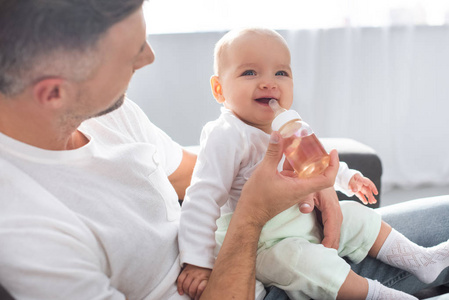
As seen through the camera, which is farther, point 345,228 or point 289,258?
point 345,228

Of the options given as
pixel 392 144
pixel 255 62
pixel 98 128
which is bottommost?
pixel 392 144

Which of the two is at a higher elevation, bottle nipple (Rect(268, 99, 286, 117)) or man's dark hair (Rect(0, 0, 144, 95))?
man's dark hair (Rect(0, 0, 144, 95))

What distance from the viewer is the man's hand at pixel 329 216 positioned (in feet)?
Answer: 3.93

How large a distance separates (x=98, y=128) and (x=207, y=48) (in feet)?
5.90

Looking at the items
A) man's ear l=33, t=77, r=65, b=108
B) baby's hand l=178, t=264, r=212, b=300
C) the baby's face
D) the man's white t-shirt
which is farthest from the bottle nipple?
man's ear l=33, t=77, r=65, b=108

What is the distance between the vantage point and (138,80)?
2873mm

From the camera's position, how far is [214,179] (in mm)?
1168

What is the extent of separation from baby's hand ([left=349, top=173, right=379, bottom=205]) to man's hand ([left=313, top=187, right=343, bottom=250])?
0.12 metres

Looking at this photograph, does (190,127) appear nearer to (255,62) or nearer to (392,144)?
(392,144)

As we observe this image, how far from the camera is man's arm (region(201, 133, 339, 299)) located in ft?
3.40

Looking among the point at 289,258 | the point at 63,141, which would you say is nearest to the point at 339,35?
the point at 289,258

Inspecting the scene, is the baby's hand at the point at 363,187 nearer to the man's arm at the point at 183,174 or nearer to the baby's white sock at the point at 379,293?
the baby's white sock at the point at 379,293

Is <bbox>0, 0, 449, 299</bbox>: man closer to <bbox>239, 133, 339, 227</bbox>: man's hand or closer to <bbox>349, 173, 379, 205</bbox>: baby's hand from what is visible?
<bbox>239, 133, 339, 227</bbox>: man's hand

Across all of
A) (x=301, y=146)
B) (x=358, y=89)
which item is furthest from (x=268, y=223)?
(x=358, y=89)
